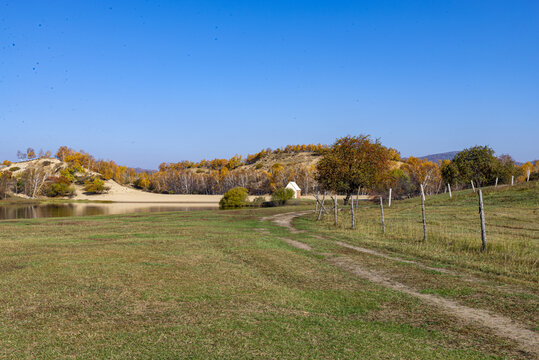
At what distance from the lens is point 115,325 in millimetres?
7020

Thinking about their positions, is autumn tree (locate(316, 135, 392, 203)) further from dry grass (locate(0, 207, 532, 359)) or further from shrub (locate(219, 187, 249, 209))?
dry grass (locate(0, 207, 532, 359))

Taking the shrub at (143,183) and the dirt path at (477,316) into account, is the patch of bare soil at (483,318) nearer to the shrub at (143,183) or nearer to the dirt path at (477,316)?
the dirt path at (477,316)

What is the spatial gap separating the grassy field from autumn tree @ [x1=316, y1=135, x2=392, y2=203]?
28118mm

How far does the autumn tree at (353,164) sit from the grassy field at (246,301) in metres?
28.1

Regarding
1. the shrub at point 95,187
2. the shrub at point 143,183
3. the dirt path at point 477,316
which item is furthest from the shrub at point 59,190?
the dirt path at point 477,316

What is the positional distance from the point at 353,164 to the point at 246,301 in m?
38.3

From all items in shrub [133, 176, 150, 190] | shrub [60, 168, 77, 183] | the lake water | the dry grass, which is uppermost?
shrub [60, 168, 77, 183]

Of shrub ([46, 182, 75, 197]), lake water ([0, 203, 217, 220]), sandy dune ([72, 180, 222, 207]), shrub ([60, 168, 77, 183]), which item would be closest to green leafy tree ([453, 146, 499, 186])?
lake water ([0, 203, 217, 220])

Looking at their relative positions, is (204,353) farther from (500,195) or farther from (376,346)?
(500,195)

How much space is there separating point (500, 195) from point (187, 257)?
37.0 metres

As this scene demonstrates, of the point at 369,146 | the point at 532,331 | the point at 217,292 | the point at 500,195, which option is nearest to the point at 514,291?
the point at 532,331

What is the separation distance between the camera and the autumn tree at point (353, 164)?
4491 centimetres

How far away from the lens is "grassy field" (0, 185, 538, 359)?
20.1ft

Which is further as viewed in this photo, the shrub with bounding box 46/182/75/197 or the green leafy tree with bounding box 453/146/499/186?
the shrub with bounding box 46/182/75/197
